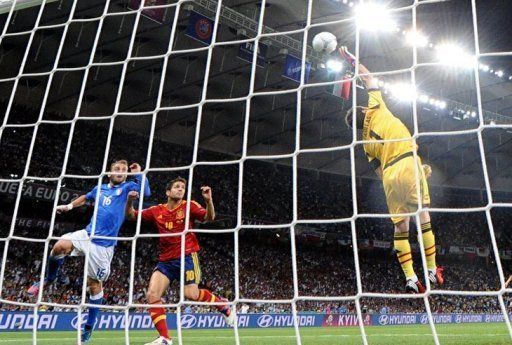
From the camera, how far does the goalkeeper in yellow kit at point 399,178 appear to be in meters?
3.87

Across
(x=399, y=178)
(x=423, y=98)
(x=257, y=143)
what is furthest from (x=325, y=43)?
(x=257, y=143)

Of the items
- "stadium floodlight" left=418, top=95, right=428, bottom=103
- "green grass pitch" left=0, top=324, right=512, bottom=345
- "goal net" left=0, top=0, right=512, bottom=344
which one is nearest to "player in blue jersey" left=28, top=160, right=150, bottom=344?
"green grass pitch" left=0, top=324, right=512, bottom=345

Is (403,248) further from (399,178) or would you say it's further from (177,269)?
(177,269)

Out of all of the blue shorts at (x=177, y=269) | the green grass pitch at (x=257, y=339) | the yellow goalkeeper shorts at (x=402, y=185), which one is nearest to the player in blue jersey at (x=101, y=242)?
the blue shorts at (x=177, y=269)

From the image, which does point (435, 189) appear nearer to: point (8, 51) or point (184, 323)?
point (184, 323)

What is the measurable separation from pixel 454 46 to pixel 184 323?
37.0 feet

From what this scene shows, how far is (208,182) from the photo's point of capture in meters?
21.3

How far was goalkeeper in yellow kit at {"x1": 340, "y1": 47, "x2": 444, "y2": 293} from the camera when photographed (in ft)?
12.7

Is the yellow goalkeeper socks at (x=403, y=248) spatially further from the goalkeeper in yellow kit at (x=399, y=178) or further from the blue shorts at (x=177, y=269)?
the blue shorts at (x=177, y=269)

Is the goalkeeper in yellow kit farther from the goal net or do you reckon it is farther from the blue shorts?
the goal net

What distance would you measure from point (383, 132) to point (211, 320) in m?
8.66

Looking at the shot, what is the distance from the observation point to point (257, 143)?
22734 mm

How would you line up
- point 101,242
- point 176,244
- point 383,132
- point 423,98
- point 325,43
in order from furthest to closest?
point 423,98
point 101,242
point 176,244
point 325,43
point 383,132

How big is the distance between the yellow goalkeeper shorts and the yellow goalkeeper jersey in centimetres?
6
